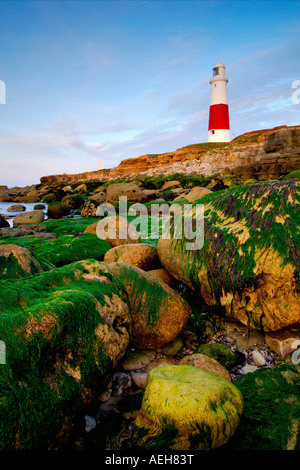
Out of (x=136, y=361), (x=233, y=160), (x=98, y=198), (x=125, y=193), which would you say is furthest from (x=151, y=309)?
(x=233, y=160)

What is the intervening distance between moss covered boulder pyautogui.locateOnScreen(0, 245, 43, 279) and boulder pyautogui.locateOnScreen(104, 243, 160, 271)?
4.43 feet

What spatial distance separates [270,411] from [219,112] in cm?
4926

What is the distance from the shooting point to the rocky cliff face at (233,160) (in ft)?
66.1

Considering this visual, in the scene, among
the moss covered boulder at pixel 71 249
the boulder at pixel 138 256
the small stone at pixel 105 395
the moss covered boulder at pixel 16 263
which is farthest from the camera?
the moss covered boulder at pixel 71 249

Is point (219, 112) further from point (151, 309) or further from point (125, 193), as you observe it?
point (151, 309)

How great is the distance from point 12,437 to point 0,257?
97.4 inches

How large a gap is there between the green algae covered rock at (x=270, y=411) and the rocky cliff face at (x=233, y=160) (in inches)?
746

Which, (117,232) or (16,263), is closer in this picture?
(16,263)

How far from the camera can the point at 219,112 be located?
4525 centimetres

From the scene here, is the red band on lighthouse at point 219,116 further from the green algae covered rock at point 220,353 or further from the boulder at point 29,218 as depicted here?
the green algae covered rock at point 220,353

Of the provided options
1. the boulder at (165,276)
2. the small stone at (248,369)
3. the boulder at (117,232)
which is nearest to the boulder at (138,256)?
the boulder at (165,276)

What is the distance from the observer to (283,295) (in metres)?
3.10

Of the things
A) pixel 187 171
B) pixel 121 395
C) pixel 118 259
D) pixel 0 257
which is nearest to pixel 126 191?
pixel 118 259

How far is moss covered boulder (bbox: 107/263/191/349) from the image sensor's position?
10.6 feet
